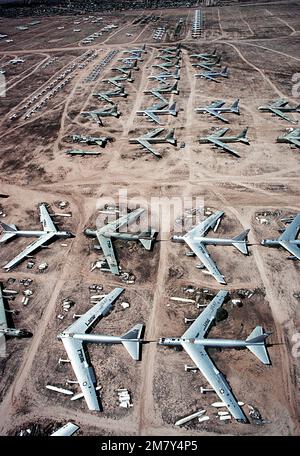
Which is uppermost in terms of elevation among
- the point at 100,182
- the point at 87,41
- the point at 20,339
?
the point at 87,41

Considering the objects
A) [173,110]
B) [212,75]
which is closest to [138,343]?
[173,110]

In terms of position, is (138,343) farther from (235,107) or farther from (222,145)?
(235,107)

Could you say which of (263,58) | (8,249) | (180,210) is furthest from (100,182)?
(263,58)

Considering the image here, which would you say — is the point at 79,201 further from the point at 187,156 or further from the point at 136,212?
the point at 187,156

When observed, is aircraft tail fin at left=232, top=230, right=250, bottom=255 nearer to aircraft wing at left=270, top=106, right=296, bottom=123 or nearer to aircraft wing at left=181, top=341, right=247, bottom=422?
aircraft wing at left=181, top=341, right=247, bottom=422

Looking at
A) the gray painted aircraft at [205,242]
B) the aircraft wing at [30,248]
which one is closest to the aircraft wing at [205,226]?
the gray painted aircraft at [205,242]

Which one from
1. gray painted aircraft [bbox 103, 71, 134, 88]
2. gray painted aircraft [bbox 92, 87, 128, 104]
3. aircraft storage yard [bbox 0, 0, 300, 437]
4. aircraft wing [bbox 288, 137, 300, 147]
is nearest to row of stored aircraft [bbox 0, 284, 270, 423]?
aircraft storage yard [bbox 0, 0, 300, 437]

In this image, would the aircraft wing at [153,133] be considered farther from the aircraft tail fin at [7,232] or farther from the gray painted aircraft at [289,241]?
the gray painted aircraft at [289,241]
